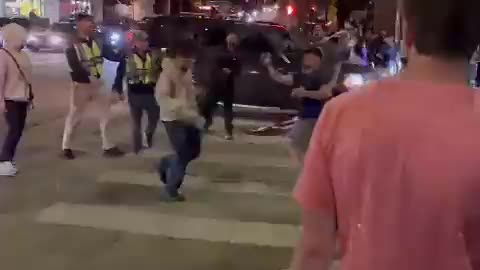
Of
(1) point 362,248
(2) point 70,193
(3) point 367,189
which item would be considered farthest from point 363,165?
(2) point 70,193

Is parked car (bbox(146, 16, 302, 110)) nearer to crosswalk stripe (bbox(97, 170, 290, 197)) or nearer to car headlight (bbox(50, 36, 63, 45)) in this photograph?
crosswalk stripe (bbox(97, 170, 290, 197))

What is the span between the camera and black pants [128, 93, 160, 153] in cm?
1067

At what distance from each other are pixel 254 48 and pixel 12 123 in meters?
7.04

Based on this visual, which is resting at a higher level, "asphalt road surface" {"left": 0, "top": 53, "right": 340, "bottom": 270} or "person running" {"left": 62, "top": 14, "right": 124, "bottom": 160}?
"person running" {"left": 62, "top": 14, "right": 124, "bottom": 160}

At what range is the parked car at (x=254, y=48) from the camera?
15078mm

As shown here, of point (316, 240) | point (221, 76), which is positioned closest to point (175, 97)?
point (221, 76)

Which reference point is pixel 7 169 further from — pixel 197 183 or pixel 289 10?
pixel 289 10

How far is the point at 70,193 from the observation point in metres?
8.32

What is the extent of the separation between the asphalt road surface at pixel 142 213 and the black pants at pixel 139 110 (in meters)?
0.32

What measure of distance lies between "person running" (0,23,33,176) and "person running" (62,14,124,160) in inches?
37.0

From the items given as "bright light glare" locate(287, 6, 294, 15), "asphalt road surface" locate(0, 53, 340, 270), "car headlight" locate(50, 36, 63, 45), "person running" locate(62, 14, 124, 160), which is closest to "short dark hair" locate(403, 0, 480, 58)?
"asphalt road surface" locate(0, 53, 340, 270)

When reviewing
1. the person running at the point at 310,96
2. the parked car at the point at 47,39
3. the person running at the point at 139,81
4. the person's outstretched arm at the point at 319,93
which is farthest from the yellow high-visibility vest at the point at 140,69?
the parked car at the point at 47,39

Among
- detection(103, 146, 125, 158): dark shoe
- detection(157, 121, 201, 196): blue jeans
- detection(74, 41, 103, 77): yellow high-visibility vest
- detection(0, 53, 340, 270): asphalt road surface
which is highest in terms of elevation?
detection(74, 41, 103, 77): yellow high-visibility vest

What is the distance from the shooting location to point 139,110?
35.6 feet
